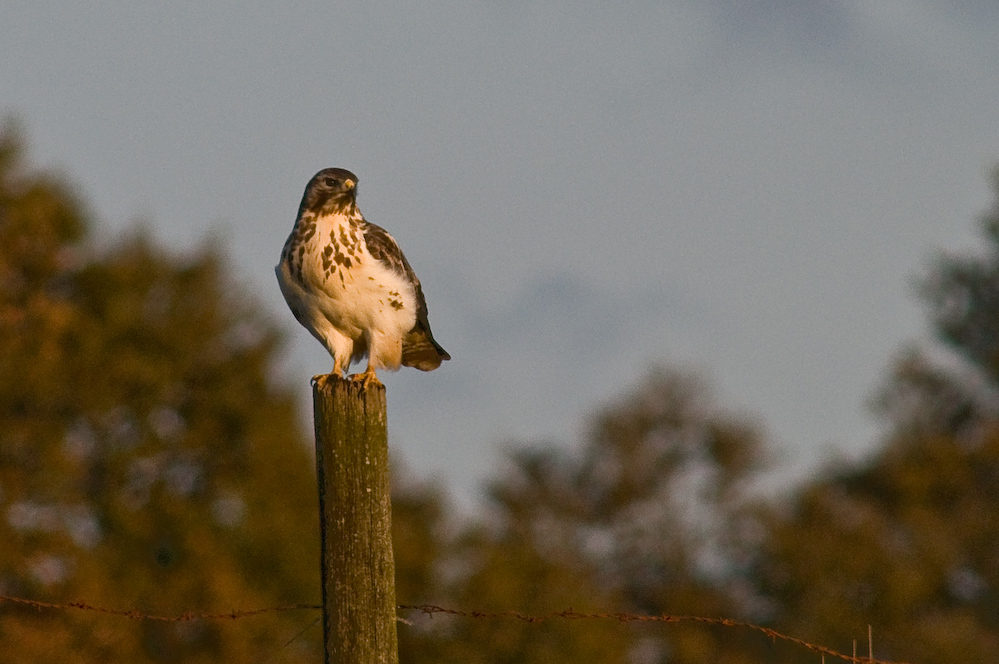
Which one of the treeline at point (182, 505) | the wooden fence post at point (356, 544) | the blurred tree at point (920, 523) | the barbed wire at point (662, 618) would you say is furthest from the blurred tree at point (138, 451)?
the wooden fence post at point (356, 544)

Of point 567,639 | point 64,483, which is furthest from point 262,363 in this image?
point 567,639

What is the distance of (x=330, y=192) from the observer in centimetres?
959

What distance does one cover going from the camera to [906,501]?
4828 cm

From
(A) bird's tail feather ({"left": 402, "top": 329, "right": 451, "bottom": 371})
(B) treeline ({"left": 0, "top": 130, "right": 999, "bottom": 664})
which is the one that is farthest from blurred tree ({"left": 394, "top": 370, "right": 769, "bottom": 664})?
(A) bird's tail feather ({"left": 402, "top": 329, "right": 451, "bottom": 371})

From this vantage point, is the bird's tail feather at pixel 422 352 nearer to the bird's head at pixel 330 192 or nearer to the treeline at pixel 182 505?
the bird's head at pixel 330 192

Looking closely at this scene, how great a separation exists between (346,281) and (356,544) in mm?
3322

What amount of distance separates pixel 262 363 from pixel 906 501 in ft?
73.4

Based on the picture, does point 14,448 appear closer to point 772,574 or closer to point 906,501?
point 772,574

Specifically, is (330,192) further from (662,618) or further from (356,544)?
(356,544)

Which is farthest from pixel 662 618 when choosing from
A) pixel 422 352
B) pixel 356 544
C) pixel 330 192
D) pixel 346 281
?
pixel 330 192

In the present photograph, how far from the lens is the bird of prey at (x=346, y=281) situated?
30.3ft

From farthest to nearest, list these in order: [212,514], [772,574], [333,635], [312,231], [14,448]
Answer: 1. [772,574]
2. [212,514]
3. [14,448]
4. [312,231]
5. [333,635]

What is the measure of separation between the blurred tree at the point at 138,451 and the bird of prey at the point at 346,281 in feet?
66.1

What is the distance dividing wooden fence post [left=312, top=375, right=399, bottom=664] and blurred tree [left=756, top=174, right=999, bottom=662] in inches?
1475
